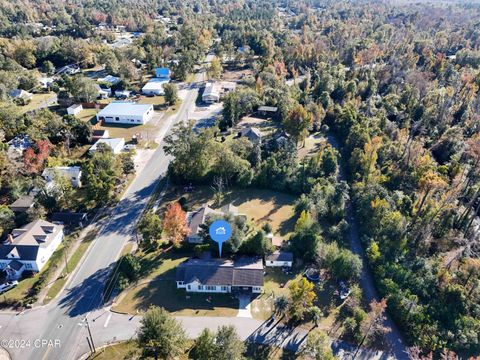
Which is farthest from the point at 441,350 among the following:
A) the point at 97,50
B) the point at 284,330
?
the point at 97,50

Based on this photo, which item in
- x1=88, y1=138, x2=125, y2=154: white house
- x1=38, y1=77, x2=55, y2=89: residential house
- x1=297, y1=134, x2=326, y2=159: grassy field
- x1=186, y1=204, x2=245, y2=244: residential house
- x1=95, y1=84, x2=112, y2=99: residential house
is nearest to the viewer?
x1=186, y1=204, x2=245, y2=244: residential house

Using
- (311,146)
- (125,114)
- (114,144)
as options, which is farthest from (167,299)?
(125,114)

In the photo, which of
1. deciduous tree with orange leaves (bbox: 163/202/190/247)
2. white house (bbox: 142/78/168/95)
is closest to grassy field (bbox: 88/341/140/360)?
deciduous tree with orange leaves (bbox: 163/202/190/247)

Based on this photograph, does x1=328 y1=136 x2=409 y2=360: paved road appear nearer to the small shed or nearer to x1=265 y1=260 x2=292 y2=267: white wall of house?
x1=265 y1=260 x2=292 y2=267: white wall of house

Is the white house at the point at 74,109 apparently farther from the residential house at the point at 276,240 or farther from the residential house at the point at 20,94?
the residential house at the point at 276,240

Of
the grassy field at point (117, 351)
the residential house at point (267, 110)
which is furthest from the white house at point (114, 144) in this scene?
the grassy field at point (117, 351)

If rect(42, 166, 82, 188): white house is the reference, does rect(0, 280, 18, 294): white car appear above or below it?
below

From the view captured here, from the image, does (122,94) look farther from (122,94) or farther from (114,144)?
(114,144)
